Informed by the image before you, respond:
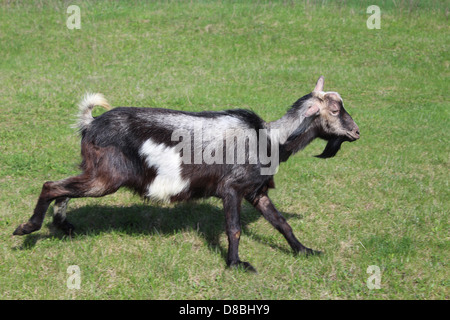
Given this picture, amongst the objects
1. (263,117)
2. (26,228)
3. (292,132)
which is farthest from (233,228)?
(263,117)

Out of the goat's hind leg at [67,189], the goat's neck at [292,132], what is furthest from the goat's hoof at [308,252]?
the goat's hind leg at [67,189]

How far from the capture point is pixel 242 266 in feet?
17.2

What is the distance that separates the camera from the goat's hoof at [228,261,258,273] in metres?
5.21

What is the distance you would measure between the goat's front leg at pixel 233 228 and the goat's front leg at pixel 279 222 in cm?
45

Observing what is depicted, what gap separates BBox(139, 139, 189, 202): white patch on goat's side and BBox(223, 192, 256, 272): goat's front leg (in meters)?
0.51

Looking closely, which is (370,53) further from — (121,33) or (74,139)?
(74,139)

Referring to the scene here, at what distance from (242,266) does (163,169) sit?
1322mm

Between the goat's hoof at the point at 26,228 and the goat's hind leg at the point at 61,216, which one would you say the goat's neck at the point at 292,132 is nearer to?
the goat's hind leg at the point at 61,216

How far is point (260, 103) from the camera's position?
436 inches

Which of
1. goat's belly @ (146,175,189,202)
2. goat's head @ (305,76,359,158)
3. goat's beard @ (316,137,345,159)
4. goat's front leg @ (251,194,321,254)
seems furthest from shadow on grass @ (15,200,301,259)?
goat's head @ (305,76,359,158)

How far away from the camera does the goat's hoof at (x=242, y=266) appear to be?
5215mm

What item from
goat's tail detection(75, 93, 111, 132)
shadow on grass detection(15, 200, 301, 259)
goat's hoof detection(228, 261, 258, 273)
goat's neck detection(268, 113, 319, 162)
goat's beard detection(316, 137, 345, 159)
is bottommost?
goat's hoof detection(228, 261, 258, 273)

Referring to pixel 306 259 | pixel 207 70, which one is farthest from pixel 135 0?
pixel 306 259

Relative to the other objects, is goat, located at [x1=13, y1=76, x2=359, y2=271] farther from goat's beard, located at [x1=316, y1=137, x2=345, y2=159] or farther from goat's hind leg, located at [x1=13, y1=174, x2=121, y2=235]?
goat's beard, located at [x1=316, y1=137, x2=345, y2=159]
